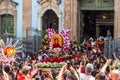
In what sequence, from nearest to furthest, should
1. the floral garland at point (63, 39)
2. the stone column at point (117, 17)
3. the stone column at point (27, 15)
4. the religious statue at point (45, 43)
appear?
the floral garland at point (63, 39) → the religious statue at point (45, 43) → the stone column at point (117, 17) → the stone column at point (27, 15)

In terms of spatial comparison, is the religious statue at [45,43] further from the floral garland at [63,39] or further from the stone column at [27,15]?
the stone column at [27,15]

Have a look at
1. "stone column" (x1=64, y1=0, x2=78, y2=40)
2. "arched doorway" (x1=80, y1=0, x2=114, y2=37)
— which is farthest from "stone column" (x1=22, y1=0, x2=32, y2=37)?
"arched doorway" (x1=80, y1=0, x2=114, y2=37)

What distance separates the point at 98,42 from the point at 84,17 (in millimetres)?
4276

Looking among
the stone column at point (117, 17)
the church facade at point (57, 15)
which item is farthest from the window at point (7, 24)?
the stone column at point (117, 17)

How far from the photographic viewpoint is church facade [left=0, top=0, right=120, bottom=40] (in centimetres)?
2895

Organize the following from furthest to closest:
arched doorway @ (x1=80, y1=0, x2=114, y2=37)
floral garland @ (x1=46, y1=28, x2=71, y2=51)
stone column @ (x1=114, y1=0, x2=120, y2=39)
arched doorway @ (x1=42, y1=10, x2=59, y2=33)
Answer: arched doorway @ (x1=42, y1=10, x2=59, y2=33)
arched doorway @ (x1=80, y1=0, x2=114, y2=37)
stone column @ (x1=114, y1=0, x2=120, y2=39)
floral garland @ (x1=46, y1=28, x2=71, y2=51)

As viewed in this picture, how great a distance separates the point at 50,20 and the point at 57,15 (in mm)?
847

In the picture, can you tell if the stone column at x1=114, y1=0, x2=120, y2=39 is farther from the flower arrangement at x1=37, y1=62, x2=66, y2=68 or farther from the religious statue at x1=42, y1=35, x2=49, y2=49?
the flower arrangement at x1=37, y1=62, x2=66, y2=68

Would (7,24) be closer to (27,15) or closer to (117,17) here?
(27,15)

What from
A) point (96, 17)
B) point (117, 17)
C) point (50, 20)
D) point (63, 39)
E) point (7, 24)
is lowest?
point (63, 39)

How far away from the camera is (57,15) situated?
29.4 meters

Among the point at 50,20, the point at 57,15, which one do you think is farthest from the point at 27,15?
the point at 57,15

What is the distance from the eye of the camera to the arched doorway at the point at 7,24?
3072cm

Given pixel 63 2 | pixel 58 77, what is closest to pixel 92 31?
pixel 63 2
